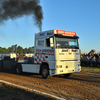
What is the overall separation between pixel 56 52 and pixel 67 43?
111cm

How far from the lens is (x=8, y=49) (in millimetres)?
171500

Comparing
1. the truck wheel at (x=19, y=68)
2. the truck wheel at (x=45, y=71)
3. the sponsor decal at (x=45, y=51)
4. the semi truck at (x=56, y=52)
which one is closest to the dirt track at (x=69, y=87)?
the truck wheel at (x=45, y=71)

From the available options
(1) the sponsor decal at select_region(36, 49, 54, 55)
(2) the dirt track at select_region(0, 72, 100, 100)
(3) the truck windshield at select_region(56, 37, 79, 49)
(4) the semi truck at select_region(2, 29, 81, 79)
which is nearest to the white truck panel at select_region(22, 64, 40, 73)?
(4) the semi truck at select_region(2, 29, 81, 79)

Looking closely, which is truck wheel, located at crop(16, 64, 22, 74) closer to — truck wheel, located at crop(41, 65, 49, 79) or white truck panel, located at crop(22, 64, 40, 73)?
white truck panel, located at crop(22, 64, 40, 73)

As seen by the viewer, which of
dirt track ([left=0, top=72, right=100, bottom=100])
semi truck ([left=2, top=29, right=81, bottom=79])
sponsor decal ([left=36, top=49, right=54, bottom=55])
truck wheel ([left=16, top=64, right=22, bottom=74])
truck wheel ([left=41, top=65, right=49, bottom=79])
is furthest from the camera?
truck wheel ([left=16, top=64, right=22, bottom=74])

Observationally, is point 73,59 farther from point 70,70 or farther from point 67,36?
point 67,36

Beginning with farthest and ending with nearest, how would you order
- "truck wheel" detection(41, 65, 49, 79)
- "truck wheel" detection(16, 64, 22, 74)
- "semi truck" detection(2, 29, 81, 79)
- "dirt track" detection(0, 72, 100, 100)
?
"truck wheel" detection(16, 64, 22, 74) → "truck wheel" detection(41, 65, 49, 79) → "semi truck" detection(2, 29, 81, 79) → "dirt track" detection(0, 72, 100, 100)

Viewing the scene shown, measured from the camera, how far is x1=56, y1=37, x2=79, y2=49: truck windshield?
9.39 metres

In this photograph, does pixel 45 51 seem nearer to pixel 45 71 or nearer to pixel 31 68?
pixel 45 71

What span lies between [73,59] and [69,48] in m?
0.83

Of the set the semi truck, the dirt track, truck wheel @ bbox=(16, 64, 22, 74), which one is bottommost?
the dirt track

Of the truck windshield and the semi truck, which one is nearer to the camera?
the semi truck

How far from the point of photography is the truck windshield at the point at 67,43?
9391mm

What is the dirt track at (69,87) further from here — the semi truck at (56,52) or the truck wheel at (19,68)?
the truck wheel at (19,68)
